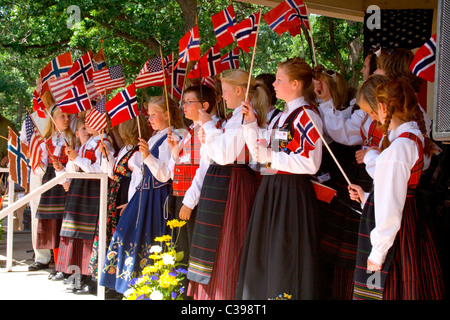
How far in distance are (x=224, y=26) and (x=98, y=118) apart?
165 centimetres

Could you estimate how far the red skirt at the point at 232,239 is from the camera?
4023mm

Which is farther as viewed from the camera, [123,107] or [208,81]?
[208,81]

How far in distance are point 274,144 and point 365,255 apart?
0.97 m

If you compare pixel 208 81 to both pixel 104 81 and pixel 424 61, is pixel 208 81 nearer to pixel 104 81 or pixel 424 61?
pixel 104 81

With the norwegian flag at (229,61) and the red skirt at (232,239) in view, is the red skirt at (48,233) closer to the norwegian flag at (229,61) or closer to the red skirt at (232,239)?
the norwegian flag at (229,61)

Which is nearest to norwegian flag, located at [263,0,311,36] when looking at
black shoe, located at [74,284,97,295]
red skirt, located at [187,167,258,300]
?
red skirt, located at [187,167,258,300]

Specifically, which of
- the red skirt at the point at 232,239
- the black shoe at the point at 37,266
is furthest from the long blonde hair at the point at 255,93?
the black shoe at the point at 37,266

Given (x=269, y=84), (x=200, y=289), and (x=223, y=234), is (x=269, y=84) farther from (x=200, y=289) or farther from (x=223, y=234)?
(x=200, y=289)

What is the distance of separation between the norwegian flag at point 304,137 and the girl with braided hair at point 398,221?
0.47 m

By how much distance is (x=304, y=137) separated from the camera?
3.65m

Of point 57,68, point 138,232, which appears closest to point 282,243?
point 138,232

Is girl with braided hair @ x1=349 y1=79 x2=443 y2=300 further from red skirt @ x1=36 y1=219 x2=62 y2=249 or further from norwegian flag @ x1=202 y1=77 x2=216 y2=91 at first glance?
red skirt @ x1=36 y1=219 x2=62 y2=249

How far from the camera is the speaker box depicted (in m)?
2.84

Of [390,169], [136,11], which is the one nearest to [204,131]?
[390,169]
